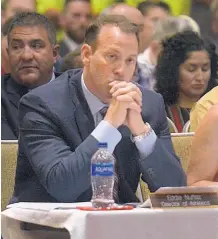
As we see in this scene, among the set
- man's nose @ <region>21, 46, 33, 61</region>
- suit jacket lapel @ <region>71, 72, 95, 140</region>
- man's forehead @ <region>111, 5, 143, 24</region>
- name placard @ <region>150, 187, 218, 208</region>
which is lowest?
name placard @ <region>150, 187, 218, 208</region>

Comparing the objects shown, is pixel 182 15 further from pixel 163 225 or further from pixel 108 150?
pixel 163 225

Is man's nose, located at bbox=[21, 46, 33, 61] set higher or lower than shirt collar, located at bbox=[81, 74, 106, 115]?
higher

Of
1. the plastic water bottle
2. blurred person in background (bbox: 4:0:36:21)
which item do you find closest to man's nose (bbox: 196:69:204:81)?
blurred person in background (bbox: 4:0:36:21)

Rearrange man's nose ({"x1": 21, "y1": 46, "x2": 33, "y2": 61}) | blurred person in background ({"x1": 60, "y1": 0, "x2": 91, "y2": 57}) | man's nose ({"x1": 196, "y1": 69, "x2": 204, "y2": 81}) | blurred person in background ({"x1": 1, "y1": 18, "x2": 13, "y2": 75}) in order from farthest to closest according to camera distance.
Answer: blurred person in background ({"x1": 60, "y1": 0, "x2": 91, "y2": 57}) → man's nose ({"x1": 196, "y1": 69, "x2": 204, "y2": 81}) → blurred person in background ({"x1": 1, "y1": 18, "x2": 13, "y2": 75}) → man's nose ({"x1": 21, "y1": 46, "x2": 33, "y2": 61})

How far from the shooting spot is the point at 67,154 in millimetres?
3535

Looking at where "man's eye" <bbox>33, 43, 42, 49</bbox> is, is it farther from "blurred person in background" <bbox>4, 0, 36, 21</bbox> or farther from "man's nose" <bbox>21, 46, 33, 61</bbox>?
"blurred person in background" <bbox>4, 0, 36, 21</bbox>

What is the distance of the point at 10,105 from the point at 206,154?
1469 millimetres

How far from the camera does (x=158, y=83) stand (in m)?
5.71

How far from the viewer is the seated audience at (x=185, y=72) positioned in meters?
5.65

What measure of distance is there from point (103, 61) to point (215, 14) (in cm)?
275

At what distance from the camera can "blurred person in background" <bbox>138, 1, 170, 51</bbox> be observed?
652cm

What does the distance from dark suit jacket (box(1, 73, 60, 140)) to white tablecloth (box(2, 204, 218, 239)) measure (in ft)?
5.69

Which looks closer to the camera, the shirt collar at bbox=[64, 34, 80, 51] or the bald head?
the bald head

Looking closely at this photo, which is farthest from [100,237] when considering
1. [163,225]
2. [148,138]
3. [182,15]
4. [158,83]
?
[182,15]
